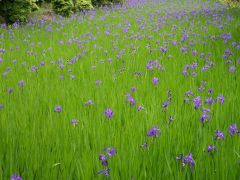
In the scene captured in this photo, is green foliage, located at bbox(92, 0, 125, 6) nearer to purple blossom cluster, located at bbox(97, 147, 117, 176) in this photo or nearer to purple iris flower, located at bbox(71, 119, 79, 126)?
purple iris flower, located at bbox(71, 119, 79, 126)

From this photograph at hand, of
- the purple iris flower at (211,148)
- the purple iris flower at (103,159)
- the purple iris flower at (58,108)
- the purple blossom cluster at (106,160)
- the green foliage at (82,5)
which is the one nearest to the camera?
the purple blossom cluster at (106,160)

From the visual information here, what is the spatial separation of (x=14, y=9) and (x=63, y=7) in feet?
12.2

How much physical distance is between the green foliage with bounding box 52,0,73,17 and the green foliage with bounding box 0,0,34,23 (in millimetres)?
3062

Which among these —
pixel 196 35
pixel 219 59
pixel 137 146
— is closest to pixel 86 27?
pixel 196 35

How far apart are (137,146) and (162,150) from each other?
211mm

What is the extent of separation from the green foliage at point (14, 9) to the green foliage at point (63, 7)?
121 inches

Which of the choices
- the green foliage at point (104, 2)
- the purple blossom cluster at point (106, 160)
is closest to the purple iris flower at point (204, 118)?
the purple blossom cluster at point (106, 160)

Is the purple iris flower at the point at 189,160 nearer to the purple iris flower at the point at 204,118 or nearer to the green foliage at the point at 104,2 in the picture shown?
the purple iris flower at the point at 204,118

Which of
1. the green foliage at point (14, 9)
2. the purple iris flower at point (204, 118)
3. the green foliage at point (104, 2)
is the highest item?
the green foliage at point (104, 2)

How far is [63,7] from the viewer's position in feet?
49.3

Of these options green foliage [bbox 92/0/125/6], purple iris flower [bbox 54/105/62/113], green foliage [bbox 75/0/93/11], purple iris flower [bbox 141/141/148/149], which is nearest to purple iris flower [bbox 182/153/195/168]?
purple iris flower [bbox 141/141/148/149]

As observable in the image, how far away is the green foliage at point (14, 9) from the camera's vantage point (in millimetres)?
11695

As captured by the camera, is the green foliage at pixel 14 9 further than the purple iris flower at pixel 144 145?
Yes

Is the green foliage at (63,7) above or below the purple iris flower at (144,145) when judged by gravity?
above
